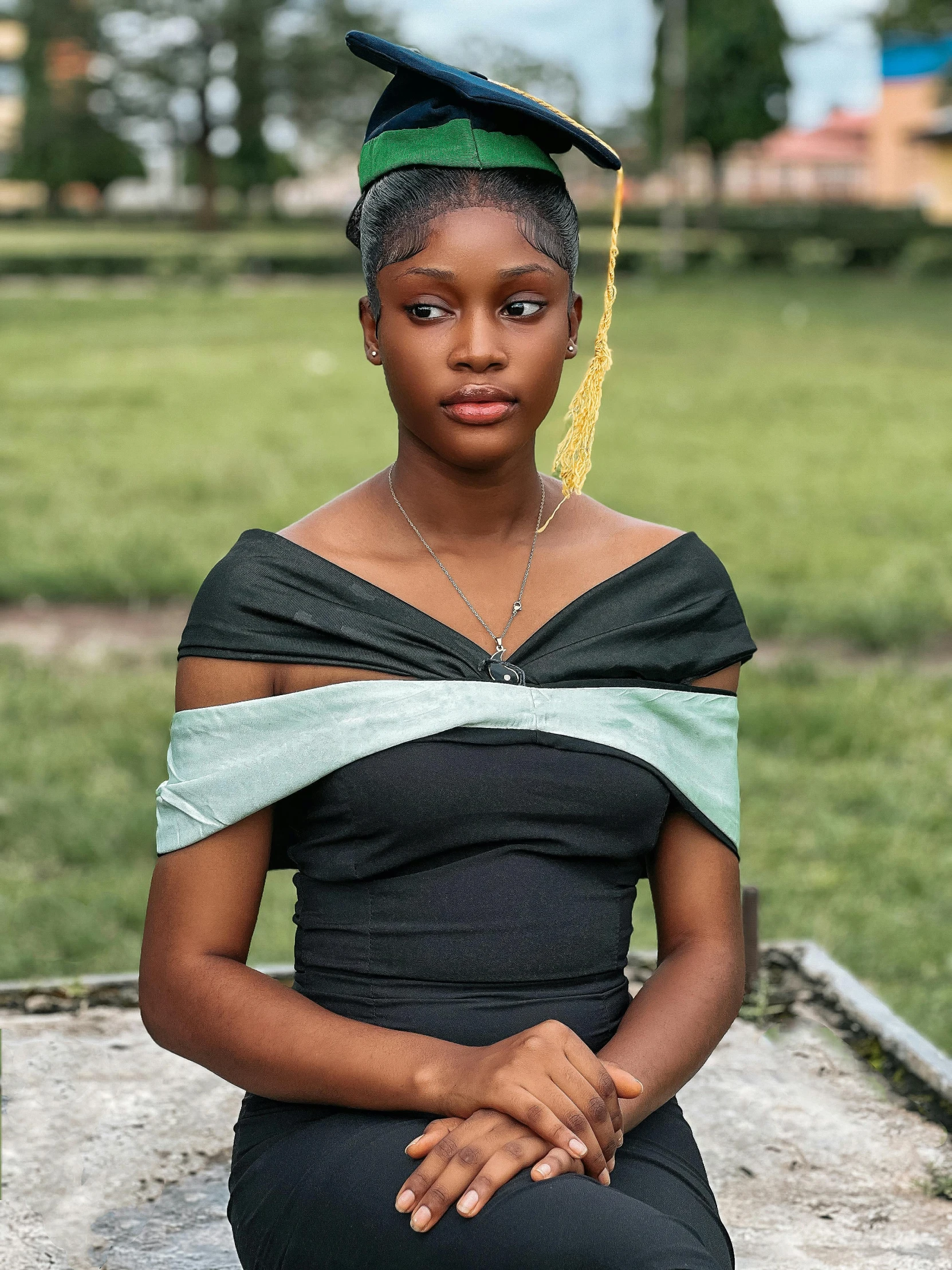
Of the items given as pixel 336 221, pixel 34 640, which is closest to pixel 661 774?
pixel 34 640

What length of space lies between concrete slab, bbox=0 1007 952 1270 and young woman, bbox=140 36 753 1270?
2.03 ft

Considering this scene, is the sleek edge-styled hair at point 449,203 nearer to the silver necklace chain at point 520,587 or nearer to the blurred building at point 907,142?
the silver necklace chain at point 520,587

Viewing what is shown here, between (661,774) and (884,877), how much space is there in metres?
2.98

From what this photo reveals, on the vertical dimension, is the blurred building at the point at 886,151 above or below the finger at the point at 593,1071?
above

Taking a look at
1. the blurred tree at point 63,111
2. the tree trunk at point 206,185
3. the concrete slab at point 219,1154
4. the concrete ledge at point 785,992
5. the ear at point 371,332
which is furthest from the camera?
the tree trunk at point 206,185

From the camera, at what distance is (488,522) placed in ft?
7.48

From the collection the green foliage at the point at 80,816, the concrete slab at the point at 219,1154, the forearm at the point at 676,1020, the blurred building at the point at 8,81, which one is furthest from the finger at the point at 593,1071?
the blurred building at the point at 8,81

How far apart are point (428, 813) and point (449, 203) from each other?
74 centimetres

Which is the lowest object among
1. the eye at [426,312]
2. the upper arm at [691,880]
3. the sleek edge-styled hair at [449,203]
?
the upper arm at [691,880]

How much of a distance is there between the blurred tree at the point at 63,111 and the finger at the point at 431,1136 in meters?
55.3

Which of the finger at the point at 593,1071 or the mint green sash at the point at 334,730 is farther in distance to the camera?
the mint green sash at the point at 334,730

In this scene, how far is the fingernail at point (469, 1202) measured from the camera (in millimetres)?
1746

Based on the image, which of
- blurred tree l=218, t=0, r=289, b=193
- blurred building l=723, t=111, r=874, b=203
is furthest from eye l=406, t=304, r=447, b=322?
blurred building l=723, t=111, r=874, b=203

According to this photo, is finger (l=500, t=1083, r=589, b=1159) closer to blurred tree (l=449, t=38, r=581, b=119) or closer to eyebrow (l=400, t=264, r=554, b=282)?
eyebrow (l=400, t=264, r=554, b=282)
